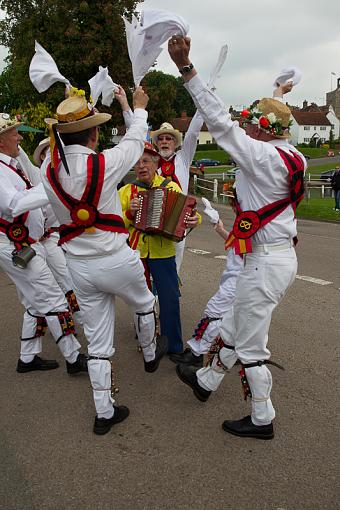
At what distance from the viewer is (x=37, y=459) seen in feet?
10.1

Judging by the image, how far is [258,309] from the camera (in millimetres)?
3074

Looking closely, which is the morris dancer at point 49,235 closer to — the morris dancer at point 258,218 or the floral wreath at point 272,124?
the morris dancer at point 258,218

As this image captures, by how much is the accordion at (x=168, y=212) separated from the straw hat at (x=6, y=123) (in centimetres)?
130

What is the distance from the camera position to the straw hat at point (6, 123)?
4.02 meters

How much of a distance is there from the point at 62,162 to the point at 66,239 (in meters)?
0.54

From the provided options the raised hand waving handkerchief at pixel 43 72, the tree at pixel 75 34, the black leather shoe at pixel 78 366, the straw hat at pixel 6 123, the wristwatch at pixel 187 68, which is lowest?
the black leather shoe at pixel 78 366

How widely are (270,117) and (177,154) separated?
7.62 feet

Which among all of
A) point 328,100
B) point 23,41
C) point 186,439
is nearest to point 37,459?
point 186,439

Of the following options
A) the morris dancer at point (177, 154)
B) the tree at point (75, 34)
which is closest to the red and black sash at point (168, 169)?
the morris dancer at point (177, 154)

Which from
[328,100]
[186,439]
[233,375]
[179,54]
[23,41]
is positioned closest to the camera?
[179,54]

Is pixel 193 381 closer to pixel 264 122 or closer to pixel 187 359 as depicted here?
pixel 187 359

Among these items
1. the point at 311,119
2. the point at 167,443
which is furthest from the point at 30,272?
the point at 311,119

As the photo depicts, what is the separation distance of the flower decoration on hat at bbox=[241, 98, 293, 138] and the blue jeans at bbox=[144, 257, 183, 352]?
1670 mm

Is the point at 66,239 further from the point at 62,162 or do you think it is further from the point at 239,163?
the point at 239,163
